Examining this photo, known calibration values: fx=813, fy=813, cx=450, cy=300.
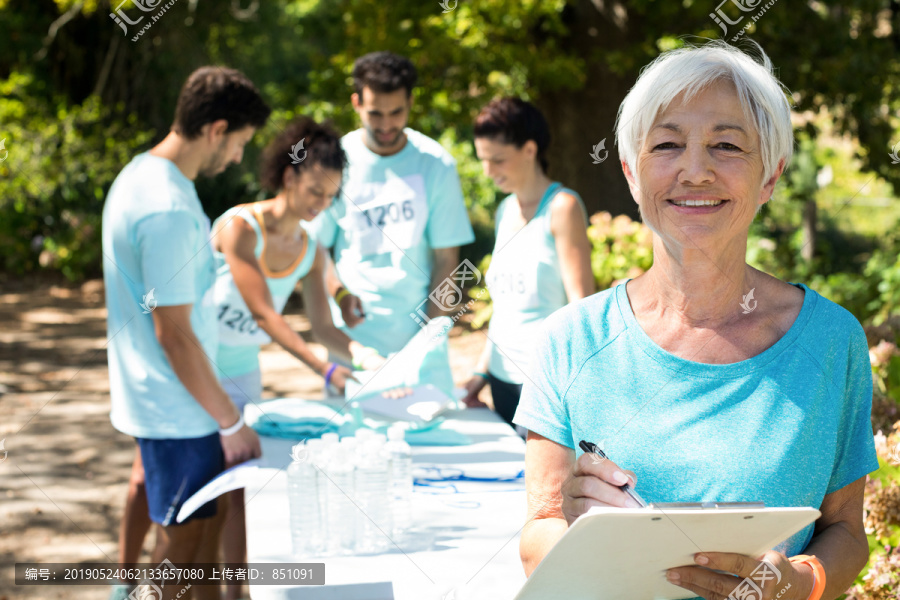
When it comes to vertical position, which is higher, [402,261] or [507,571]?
[402,261]

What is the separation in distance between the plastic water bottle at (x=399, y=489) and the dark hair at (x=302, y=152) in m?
1.35

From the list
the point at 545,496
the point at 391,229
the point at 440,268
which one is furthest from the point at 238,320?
the point at 545,496

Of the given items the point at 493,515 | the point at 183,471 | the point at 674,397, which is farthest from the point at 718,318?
the point at 183,471

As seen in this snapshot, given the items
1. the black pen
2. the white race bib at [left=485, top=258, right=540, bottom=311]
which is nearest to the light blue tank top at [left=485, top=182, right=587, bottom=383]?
the white race bib at [left=485, top=258, right=540, bottom=311]

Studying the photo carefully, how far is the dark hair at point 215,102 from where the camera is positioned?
9.04 ft

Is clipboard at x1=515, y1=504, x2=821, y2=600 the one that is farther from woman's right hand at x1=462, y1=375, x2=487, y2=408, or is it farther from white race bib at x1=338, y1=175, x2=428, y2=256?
white race bib at x1=338, y1=175, x2=428, y2=256

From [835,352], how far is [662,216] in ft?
1.21

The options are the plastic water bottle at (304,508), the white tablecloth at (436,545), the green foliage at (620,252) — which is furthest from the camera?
the green foliage at (620,252)

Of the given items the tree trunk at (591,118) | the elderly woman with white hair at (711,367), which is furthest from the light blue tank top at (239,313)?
the tree trunk at (591,118)

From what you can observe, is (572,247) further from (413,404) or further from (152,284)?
(152,284)

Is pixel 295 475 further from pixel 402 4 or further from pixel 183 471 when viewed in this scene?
pixel 402 4

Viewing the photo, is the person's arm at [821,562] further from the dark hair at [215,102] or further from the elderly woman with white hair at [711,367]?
the dark hair at [215,102]

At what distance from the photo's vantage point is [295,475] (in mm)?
2152

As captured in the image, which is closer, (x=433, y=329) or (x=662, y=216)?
(x=662, y=216)
